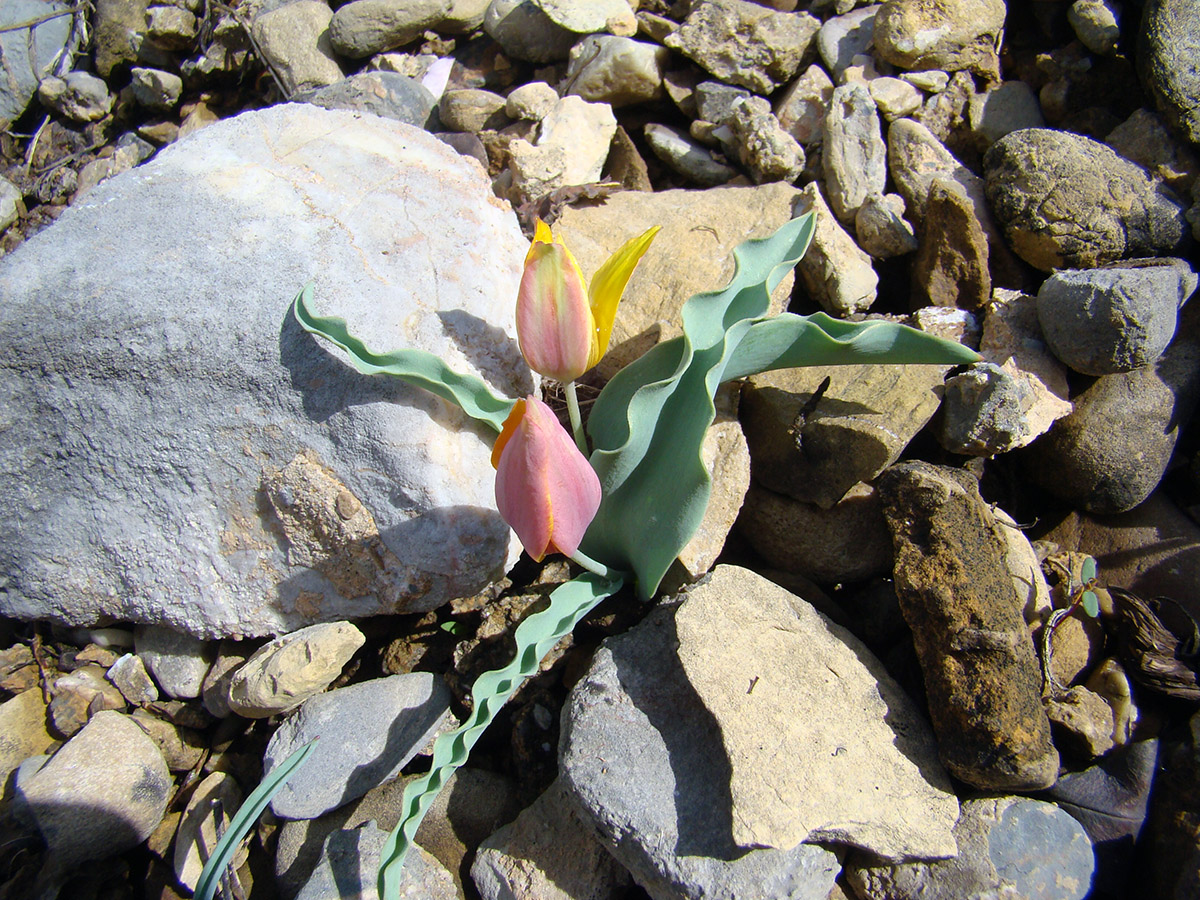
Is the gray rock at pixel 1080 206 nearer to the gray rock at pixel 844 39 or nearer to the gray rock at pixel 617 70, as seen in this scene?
the gray rock at pixel 844 39

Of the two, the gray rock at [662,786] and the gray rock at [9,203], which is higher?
the gray rock at [9,203]

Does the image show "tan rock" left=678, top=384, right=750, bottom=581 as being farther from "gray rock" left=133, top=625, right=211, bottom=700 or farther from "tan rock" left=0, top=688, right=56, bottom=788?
"tan rock" left=0, top=688, right=56, bottom=788

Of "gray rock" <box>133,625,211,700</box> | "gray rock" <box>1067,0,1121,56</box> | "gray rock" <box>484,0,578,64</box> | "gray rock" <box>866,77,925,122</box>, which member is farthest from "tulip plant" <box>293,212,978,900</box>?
"gray rock" <box>484,0,578,64</box>

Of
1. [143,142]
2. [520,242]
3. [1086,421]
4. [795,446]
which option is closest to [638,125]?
[520,242]

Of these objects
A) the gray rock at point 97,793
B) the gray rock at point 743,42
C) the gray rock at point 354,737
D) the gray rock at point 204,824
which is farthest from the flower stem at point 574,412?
the gray rock at point 743,42

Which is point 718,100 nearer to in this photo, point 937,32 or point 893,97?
point 893,97

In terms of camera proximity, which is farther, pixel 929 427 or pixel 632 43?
pixel 632 43

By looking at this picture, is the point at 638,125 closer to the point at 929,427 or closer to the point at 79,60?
the point at 929,427
